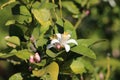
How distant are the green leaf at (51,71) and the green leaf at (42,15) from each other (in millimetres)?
232

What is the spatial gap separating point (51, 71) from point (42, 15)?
320 millimetres

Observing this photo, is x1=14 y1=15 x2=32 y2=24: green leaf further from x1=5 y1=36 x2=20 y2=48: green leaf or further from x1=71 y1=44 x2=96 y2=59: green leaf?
x1=71 y1=44 x2=96 y2=59: green leaf

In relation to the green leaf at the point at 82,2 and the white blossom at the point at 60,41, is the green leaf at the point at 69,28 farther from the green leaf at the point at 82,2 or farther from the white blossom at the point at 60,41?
the green leaf at the point at 82,2

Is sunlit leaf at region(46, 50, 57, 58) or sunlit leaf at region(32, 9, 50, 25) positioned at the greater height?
sunlit leaf at region(32, 9, 50, 25)

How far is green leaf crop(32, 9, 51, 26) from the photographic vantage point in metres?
2.07

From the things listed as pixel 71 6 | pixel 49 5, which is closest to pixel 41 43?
pixel 49 5

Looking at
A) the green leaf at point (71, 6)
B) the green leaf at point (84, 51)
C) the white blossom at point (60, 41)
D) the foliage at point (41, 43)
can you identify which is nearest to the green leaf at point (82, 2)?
the green leaf at point (71, 6)

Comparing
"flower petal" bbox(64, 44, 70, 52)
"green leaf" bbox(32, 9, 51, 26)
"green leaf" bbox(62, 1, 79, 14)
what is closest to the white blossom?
"flower petal" bbox(64, 44, 70, 52)

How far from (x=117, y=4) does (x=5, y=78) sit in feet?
4.21

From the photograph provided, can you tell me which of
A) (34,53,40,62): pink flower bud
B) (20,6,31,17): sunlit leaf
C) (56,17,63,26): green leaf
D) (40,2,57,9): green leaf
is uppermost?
(40,2,57,9): green leaf

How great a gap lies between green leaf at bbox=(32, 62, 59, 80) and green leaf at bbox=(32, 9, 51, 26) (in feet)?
0.76

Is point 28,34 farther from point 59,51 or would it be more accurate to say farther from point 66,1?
point 66,1

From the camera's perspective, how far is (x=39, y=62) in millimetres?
2008

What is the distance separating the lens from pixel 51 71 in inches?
75.2
